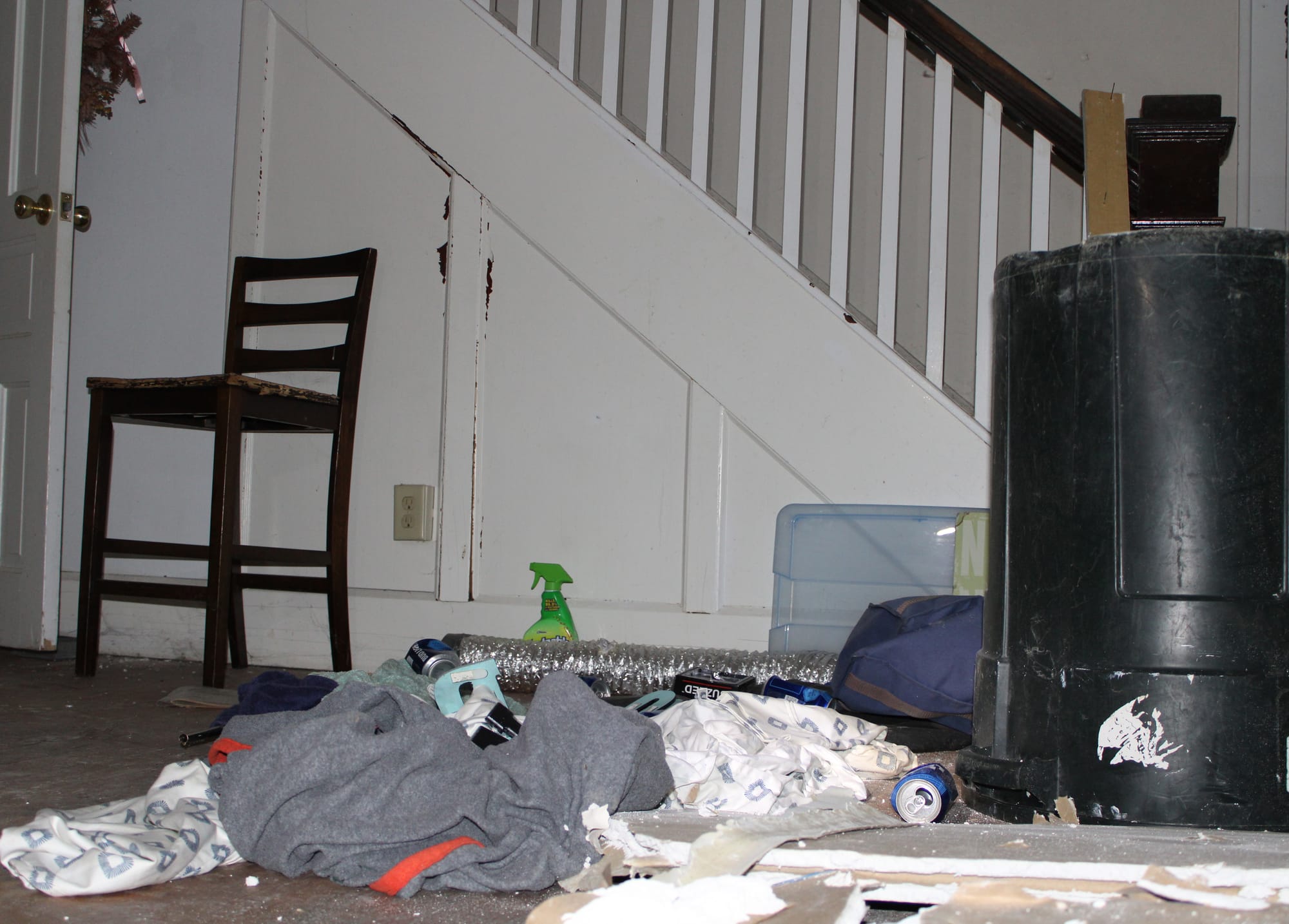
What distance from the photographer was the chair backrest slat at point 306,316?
2.29 meters

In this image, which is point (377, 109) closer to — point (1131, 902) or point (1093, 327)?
point (1093, 327)

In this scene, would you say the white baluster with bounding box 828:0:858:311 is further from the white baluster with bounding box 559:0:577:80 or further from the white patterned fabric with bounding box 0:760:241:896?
the white patterned fabric with bounding box 0:760:241:896

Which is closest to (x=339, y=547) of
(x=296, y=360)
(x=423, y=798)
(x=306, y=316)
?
(x=296, y=360)

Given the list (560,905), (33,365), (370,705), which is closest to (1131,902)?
(560,905)

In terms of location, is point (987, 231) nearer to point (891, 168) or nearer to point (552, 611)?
point (891, 168)

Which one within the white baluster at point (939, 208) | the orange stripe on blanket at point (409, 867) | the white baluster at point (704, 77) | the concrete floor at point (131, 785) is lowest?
the concrete floor at point (131, 785)

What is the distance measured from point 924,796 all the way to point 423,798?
1.81ft

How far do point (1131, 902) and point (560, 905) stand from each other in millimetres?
402

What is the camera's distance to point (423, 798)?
87 centimetres

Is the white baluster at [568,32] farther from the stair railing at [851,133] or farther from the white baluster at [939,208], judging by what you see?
the white baluster at [939,208]

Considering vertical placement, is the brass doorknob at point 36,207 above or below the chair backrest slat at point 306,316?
above

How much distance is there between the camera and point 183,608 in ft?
8.23

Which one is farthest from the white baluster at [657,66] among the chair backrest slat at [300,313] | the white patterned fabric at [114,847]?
the white patterned fabric at [114,847]

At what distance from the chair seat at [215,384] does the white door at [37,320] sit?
18.4 inches
